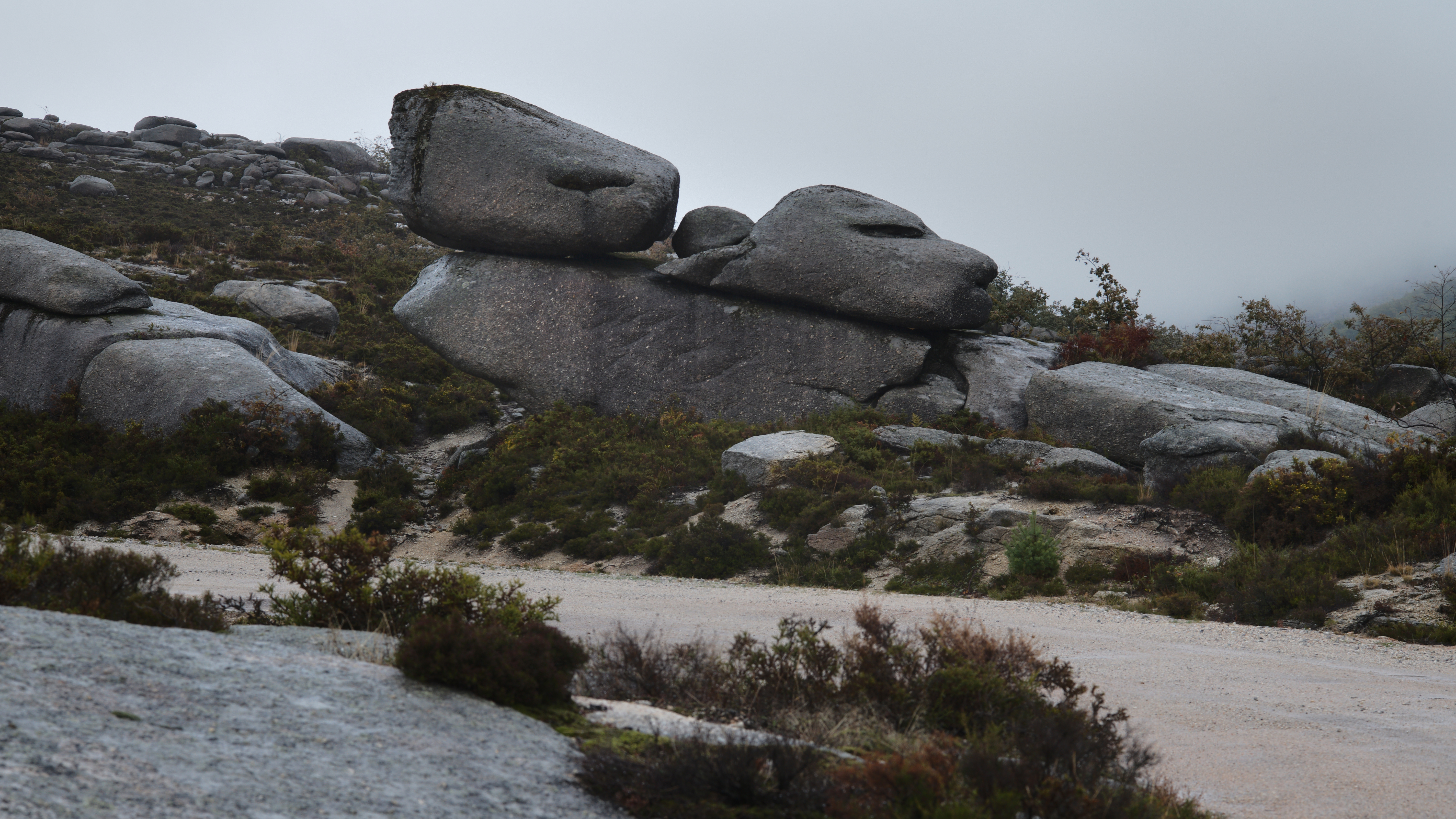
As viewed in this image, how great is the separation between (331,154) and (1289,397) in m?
49.9

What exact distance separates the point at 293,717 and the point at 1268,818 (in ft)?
17.0

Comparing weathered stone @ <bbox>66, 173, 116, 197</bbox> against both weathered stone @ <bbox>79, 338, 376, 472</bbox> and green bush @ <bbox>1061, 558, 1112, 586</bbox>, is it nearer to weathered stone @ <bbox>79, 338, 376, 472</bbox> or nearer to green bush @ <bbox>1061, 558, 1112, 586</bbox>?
weathered stone @ <bbox>79, 338, 376, 472</bbox>

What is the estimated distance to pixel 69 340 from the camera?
65.9 ft

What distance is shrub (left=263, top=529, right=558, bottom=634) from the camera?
234 inches

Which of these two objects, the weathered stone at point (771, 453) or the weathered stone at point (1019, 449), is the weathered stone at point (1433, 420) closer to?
the weathered stone at point (1019, 449)

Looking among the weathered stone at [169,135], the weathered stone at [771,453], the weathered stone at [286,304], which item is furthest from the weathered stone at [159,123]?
the weathered stone at [771,453]

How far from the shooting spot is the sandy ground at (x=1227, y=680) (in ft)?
16.9

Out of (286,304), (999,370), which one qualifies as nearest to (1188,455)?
(999,370)

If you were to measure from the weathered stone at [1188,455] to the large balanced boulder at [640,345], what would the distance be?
24.5 feet

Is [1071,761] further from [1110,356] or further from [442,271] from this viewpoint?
[442,271]

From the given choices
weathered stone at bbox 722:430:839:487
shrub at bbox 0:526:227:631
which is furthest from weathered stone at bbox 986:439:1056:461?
shrub at bbox 0:526:227:631

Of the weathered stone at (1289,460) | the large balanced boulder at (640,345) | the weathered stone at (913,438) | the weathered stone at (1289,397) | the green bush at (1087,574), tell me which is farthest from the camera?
the large balanced boulder at (640,345)

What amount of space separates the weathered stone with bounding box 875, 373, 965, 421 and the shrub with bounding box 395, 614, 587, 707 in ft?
55.6

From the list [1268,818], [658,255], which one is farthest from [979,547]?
[658,255]
